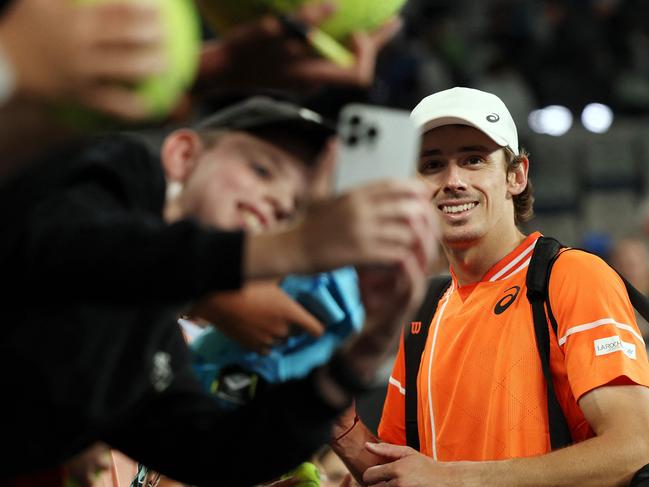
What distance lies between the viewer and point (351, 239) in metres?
1.54

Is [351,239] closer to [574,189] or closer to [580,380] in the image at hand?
[580,380]

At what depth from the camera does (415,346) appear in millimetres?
3627

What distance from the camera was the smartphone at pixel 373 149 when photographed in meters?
1.69

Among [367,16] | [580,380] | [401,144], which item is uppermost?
[367,16]

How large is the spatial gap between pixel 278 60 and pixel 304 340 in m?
1.08

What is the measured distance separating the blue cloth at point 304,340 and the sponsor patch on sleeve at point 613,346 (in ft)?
2.86

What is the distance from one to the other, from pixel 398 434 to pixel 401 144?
2109mm

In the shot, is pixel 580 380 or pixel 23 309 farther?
pixel 580 380

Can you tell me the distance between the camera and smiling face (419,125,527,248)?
3533 millimetres

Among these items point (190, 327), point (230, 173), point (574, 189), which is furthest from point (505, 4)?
point (230, 173)

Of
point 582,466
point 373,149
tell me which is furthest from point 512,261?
point 373,149

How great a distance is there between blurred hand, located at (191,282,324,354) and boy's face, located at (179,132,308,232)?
15 centimetres

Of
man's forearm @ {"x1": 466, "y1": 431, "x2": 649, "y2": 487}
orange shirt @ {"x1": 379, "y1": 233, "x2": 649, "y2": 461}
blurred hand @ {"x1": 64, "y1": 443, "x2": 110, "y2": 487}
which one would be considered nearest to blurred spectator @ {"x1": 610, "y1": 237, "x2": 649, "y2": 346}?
orange shirt @ {"x1": 379, "y1": 233, "x2": 649, "y2": 461}

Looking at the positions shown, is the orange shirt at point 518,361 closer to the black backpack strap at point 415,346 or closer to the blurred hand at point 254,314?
the black backpack strap at point 415,346
